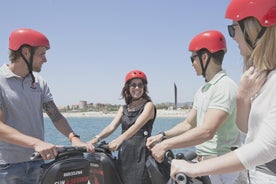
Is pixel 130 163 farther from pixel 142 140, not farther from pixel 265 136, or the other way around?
pixel 265 136

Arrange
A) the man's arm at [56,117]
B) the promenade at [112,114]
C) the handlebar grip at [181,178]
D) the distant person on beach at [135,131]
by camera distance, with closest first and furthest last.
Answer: the handlebar grip at [181,178] < the man's arm at [56,117] < the distant person on beach at [135,131] < the promenade at [112,114]

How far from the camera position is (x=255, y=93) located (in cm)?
158

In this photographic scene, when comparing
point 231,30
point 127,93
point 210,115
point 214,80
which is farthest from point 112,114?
point 231,30

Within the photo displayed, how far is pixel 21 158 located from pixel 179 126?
4.10ft

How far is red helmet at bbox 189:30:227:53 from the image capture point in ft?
9.37

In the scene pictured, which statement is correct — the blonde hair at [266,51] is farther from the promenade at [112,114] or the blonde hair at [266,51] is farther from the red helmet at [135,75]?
the promenade at [112,114]

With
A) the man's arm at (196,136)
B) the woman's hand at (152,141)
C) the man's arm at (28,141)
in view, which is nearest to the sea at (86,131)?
the woman's hand at (152,141)

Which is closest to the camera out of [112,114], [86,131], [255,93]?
[255,93]

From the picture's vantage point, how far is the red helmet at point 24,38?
2.85m

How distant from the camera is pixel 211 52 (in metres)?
2.85

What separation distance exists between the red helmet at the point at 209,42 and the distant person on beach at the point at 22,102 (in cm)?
110

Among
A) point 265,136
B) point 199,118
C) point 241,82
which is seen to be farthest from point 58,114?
point 265,136

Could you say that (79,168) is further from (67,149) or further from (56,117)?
(56,117)

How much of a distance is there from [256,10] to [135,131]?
278 cm
